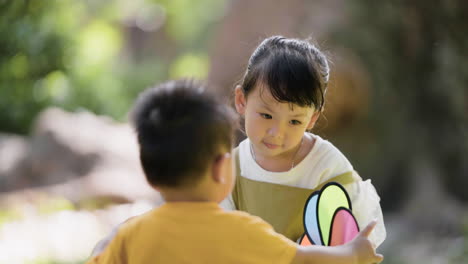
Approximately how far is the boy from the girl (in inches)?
15.8

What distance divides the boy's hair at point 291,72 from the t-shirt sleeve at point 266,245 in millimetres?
501

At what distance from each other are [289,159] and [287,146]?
16 cm

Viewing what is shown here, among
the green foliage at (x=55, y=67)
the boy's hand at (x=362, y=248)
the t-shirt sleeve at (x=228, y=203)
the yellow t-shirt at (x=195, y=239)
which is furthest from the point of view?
the green foliage at (x=55, y=67)

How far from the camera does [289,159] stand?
7.30ft

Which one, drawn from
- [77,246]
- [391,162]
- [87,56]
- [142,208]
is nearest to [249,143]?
[77,246]

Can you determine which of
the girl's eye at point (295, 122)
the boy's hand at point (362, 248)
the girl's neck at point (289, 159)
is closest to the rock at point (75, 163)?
the girl's neck at point (289, 159)

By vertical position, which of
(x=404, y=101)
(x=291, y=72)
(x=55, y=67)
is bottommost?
→ (x=291, y=72)

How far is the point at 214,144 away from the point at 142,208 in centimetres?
466

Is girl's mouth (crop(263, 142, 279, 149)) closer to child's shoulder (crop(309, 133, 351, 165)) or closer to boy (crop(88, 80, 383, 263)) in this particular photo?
child's shoulder (crop(309, 133, 351, 165))

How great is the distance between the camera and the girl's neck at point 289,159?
2.21 m

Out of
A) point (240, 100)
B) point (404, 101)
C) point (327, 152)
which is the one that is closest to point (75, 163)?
point (404, 101)

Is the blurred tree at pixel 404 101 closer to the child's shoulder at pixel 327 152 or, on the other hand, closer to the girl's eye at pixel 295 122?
the child's shoulder at pixel 327 152

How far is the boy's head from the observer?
159 cm

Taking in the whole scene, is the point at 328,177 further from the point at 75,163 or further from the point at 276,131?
the point at 75,163
